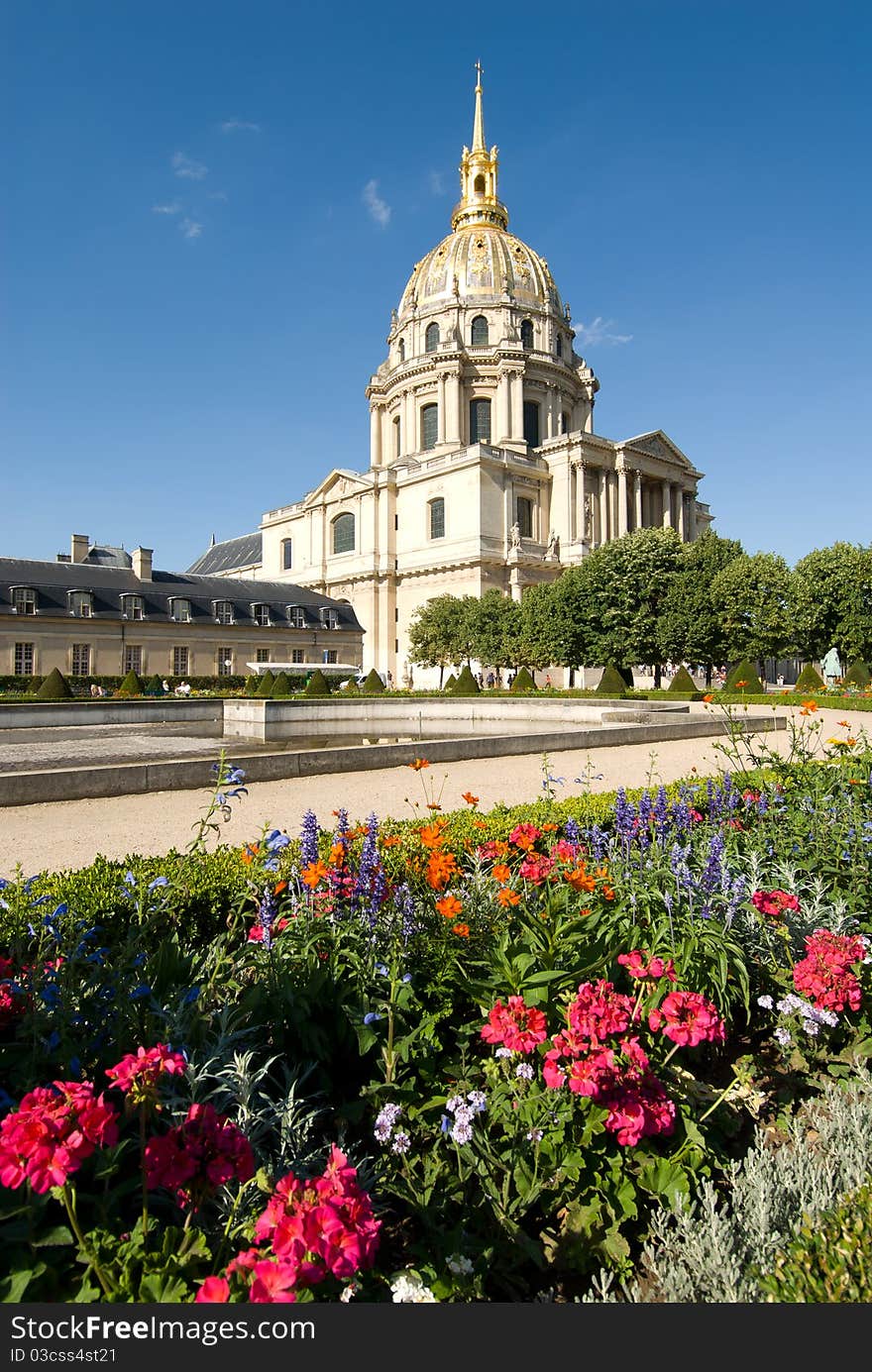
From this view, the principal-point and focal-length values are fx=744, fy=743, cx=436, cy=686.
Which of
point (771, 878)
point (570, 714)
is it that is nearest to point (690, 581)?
point (570, 714)

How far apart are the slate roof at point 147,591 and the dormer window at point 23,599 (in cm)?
19

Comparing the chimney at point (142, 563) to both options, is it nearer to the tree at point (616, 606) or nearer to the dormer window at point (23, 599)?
the dormer window at point (23, 599)

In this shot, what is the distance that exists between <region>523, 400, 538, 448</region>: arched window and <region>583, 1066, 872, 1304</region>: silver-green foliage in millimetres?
66487

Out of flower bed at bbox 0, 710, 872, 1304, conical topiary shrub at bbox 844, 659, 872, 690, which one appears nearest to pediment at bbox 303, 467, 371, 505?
conical topiary shrub at bbox 844, 659, 872, 690

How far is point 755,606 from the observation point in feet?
120

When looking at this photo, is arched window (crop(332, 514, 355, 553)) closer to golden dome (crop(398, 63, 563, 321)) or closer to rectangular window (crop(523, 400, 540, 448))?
rectangular window (crop(523, 400, 540, 448))

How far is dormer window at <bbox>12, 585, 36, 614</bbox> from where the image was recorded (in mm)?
37562

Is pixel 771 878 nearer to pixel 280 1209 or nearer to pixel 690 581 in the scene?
pixel 280 1209

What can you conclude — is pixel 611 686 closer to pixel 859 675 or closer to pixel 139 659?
pixel 859 675

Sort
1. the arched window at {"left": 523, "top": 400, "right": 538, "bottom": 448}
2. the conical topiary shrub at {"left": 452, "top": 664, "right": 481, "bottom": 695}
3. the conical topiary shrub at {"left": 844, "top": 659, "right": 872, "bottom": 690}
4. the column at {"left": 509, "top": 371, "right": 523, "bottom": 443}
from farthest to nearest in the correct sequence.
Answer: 1. the arched window at {"left": 523, "top": 400, "right": 538, "bottom": 448}
2. the column at {"left": 509, "top": 371, "right": 523, "bottom": 443}
3. the conical topiary shrub at {"left": 452, "top": 664, "right": 481, "bottom": 695}
4. the conical topiary shrub at {"left": 844, "top": 659, "right": 872, "bottom": 690}

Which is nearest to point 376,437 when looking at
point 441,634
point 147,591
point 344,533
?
point 344,533

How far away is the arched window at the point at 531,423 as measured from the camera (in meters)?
64.7

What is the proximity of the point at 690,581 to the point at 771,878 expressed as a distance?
36.8m

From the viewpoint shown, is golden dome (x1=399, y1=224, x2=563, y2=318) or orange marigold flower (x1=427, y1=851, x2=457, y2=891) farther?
golden dome (x1=399, y1=224, x2=563, y2=318)
